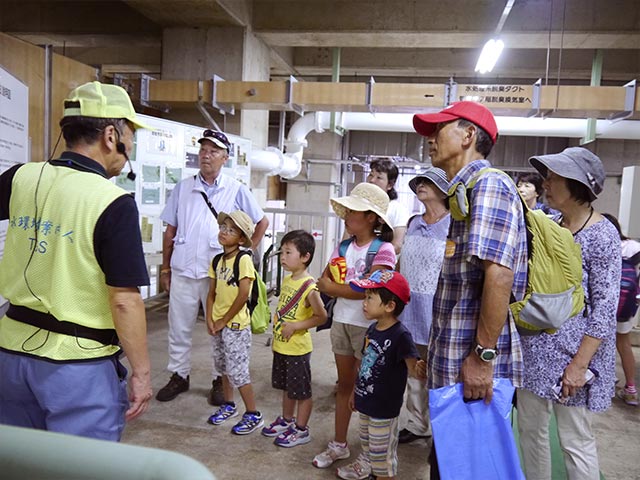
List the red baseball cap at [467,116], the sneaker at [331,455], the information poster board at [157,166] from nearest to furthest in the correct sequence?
the red baseball cap at [467,116], the sneaker at [331,455], the information poster board at [157,166]

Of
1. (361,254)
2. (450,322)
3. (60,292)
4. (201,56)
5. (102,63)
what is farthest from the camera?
(102,63)

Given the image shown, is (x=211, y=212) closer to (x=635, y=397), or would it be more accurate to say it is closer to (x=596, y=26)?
(x=635, y=397)

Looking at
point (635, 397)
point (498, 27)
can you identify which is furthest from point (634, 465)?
point (498, 27)

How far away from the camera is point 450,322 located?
1540mm

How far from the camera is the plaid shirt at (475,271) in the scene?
54.8 inches

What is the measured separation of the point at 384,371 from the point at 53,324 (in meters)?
1.24

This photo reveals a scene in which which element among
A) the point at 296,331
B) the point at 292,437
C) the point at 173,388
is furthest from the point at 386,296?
the point at 173,388

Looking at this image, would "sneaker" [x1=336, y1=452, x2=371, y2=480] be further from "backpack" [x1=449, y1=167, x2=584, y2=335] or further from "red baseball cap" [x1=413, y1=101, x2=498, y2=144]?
"red baseball cap" [x1=413, y1=101, x2=498, y2=144]

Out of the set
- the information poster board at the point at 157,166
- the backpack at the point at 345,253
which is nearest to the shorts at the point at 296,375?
the backpack at the point at 345,253

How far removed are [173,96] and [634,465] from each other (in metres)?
4.95

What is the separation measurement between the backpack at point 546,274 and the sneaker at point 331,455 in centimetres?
135

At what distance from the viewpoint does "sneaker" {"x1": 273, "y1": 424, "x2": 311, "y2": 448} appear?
2576mm

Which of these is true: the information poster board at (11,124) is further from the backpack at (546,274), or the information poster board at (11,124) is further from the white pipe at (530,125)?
the white pipe at (530,125)

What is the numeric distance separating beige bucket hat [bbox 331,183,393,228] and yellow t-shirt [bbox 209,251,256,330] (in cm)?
64
